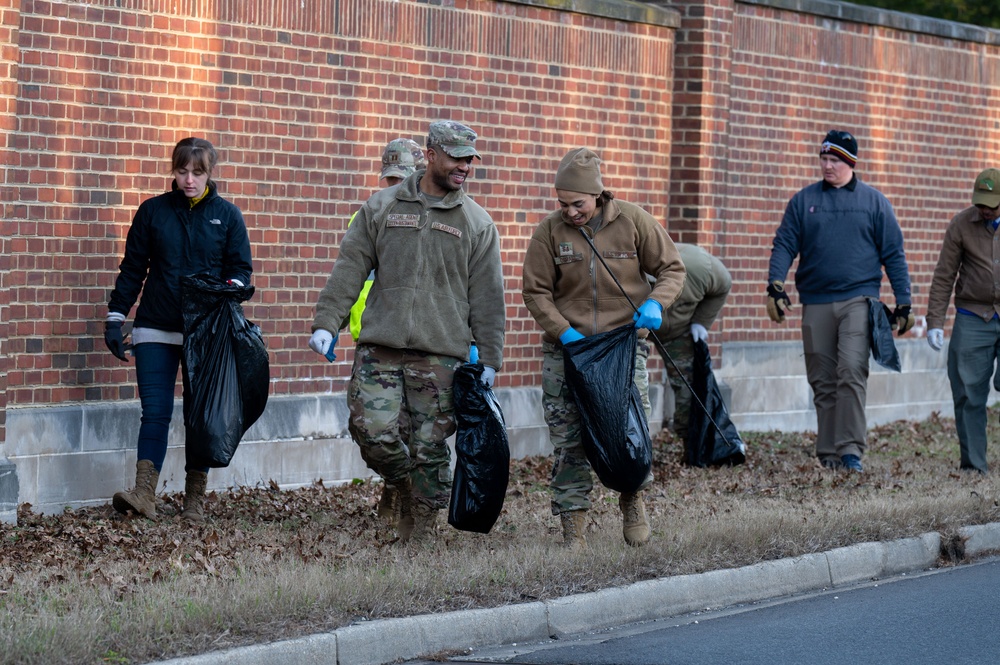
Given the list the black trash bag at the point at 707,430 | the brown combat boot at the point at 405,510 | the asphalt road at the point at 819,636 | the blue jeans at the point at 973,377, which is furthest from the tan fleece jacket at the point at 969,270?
the brown combat boot at the point at 405,510

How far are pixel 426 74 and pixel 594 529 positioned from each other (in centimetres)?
385

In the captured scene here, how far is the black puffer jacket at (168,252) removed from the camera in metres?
8.88

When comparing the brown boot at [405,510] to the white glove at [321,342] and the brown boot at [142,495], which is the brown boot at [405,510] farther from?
the brown boot at [142,495]

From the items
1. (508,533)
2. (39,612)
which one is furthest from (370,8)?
(39,612)

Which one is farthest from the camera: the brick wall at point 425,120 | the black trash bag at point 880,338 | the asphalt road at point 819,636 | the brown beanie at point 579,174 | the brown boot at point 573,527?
the black trash bag at point 880,338

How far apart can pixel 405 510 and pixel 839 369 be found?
4.27 metres

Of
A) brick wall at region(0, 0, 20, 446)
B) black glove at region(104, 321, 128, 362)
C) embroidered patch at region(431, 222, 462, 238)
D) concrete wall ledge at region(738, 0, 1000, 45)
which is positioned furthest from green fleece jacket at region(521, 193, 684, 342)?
concrete wall ledge at region(738, 0, 1000, 45)

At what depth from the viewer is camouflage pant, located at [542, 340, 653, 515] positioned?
313 inches

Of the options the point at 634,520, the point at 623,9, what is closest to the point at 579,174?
the point at 634,520

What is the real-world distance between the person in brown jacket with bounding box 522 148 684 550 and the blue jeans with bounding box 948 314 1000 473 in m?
3.82

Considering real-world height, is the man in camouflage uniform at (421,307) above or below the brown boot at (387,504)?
above

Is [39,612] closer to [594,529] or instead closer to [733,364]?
[594,529]

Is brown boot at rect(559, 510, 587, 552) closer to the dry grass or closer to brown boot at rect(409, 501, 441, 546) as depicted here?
the dry grass

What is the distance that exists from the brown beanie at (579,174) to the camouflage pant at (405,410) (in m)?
0.98
